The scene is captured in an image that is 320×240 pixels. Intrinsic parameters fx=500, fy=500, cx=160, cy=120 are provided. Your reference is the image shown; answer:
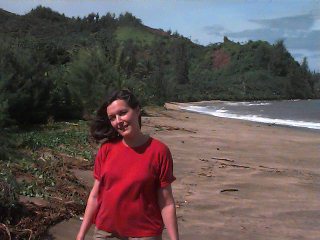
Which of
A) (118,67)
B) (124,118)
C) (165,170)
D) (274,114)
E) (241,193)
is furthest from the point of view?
(274,114)

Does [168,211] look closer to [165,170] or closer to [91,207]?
[165,170]

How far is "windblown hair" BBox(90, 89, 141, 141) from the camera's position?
9.73 ft

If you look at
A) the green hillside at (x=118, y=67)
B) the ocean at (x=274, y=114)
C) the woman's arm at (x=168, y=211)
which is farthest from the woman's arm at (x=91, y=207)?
the ocean at (x=274, y=114)

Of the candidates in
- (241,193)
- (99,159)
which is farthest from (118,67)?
(99,159)

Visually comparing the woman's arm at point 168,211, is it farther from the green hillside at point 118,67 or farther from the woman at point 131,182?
the green hillside at point 118,67

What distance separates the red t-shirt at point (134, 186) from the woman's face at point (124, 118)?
0.09 metres

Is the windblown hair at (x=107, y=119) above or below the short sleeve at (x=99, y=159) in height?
above

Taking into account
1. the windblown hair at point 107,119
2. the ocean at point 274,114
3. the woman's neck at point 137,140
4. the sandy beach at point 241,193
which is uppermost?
the windblown hair at point 107,119

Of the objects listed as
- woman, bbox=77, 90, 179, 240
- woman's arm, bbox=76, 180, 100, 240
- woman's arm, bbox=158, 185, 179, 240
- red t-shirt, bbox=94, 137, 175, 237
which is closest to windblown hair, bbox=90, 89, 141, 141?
woman, bbox=77, 90, 179, 240

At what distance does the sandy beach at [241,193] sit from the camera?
6.09m

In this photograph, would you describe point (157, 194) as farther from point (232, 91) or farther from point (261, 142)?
point (232, 91)

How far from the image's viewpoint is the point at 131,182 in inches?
111

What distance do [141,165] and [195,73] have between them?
135676 mm

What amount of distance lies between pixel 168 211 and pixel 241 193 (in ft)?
18.0
